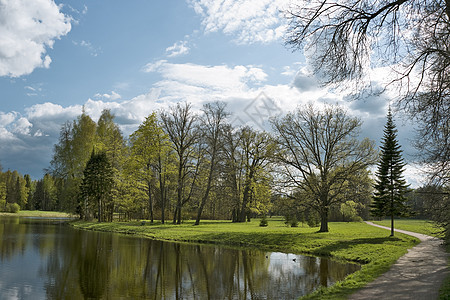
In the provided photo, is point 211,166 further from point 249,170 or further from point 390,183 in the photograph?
point 390,183

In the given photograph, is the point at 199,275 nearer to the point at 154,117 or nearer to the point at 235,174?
the point at 154,117

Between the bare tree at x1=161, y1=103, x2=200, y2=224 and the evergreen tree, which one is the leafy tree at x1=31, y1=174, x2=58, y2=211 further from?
the evergreen tree

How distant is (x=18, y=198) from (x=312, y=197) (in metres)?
82.3

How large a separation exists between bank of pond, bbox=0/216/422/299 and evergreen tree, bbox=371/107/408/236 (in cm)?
314

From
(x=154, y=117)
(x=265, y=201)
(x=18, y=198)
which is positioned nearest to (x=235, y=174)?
(x=265, y=201)

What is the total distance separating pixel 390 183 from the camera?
26406mm

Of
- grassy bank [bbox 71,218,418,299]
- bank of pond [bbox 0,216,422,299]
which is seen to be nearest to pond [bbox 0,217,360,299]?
bank of pond [bbox 0,216,422,299]

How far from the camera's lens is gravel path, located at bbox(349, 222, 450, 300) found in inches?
341

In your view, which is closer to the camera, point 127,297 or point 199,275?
point 127,297

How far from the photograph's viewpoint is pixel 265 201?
1796 inches

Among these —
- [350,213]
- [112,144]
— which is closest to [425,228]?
[350,213]

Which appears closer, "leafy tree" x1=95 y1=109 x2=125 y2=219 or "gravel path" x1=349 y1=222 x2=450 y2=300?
"gravel path" x1=349 y1=222 x2=450 y2=300

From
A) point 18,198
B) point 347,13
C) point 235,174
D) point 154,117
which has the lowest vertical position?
point 18,198

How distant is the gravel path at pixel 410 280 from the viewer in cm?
866
